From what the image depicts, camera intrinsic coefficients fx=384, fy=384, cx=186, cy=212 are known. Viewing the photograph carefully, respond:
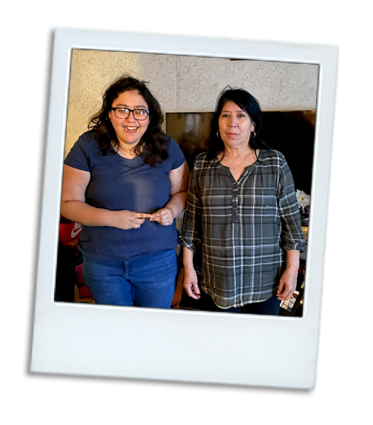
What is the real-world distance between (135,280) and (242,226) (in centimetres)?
43

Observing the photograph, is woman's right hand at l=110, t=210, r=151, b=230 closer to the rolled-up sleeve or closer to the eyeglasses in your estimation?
the eyeglasses

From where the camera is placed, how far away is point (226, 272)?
135 cm

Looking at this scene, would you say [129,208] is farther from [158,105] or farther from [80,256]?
[158,105]

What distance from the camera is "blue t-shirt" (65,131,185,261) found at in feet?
4.36

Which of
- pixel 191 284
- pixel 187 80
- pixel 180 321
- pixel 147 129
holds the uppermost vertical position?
pixel 187 80

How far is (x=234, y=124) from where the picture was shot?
52.0 inches

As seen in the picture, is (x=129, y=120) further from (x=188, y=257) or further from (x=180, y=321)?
(x=180, y=321)

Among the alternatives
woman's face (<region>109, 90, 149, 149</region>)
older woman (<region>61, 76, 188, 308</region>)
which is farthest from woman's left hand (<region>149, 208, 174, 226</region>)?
woman's face (<region>109, 90, 149, 149</region>)

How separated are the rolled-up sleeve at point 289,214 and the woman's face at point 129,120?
0.51 metres

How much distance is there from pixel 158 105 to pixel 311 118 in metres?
0.54

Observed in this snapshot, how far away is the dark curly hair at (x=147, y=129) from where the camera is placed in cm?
132

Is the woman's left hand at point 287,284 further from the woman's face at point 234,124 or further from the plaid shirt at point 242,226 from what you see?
the woman's face at point 234,124

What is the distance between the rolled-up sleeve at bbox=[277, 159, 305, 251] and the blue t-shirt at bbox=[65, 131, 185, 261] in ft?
1.19

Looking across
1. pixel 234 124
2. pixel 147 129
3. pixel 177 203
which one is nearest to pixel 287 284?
pixel 177 203
